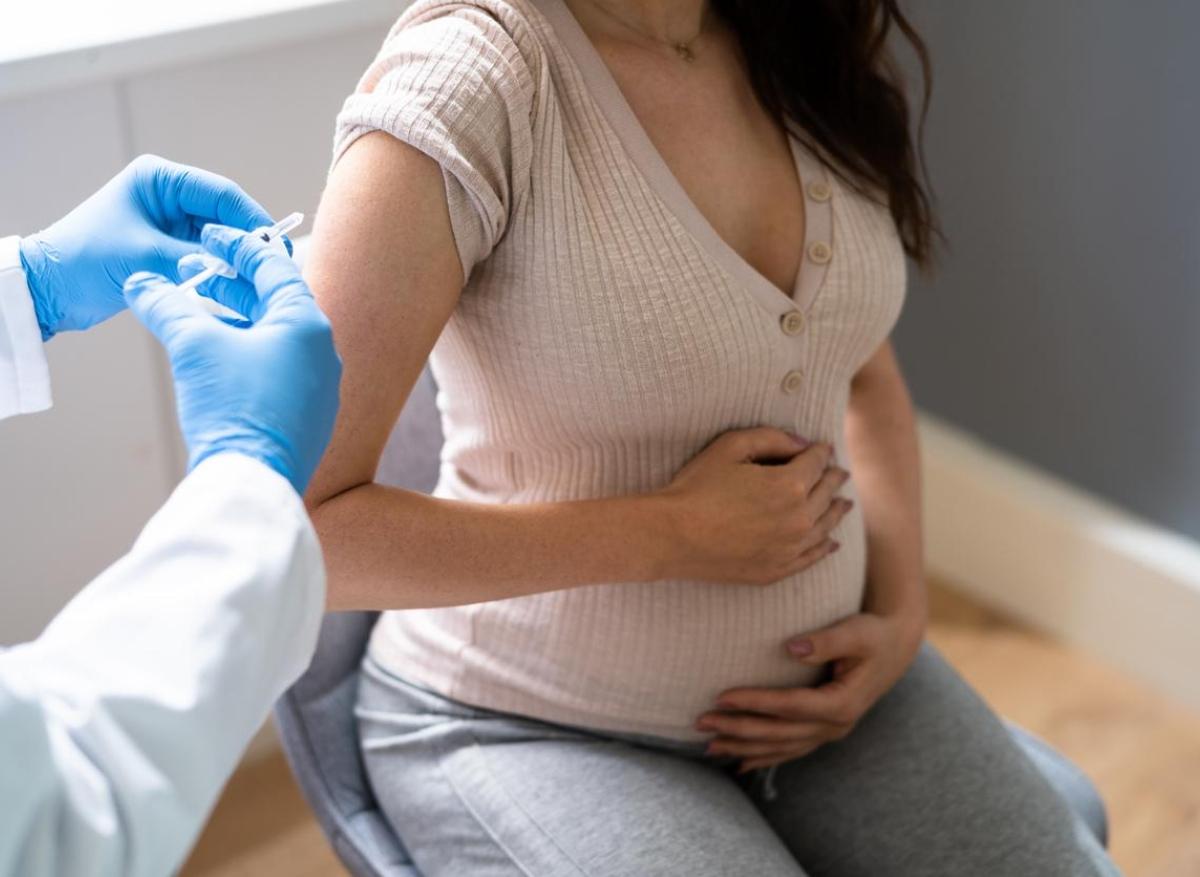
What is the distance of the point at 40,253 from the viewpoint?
3.12 ft

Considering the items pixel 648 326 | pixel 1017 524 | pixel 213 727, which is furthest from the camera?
pixel 1017 524

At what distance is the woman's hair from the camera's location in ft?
4.15

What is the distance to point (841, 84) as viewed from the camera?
1.30 metres

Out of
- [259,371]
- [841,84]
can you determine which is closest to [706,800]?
[259,371]

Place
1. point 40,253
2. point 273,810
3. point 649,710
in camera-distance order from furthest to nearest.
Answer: point 273,810
point 649,710
point 40,253

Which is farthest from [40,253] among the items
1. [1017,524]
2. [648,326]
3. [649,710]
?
[1017,524]

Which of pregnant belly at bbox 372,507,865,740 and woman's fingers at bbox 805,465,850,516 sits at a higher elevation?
woman's fingers at bbox 805,465,850,516

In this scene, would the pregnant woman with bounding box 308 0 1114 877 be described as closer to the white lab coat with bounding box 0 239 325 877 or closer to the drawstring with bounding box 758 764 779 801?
the drawstring with bounding box 758 764 779 801

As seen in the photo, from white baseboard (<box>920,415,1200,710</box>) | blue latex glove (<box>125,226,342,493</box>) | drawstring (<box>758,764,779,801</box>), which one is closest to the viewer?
blue latex glove (<box>125,226,342,493</box>)

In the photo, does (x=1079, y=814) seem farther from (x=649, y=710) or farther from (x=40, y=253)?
(x=40, y=253)

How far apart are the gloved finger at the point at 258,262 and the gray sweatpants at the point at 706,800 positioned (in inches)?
17.5

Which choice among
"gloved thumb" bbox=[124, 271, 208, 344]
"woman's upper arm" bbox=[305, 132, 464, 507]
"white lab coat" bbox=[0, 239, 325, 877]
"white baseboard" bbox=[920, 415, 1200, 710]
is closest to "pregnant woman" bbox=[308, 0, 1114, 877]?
"woman's upper arm" bbox=[305, 132, 464, 507]

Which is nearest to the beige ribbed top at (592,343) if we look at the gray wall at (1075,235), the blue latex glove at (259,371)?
the blue latex glove at (259,371)

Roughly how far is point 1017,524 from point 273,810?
3.90 ft
